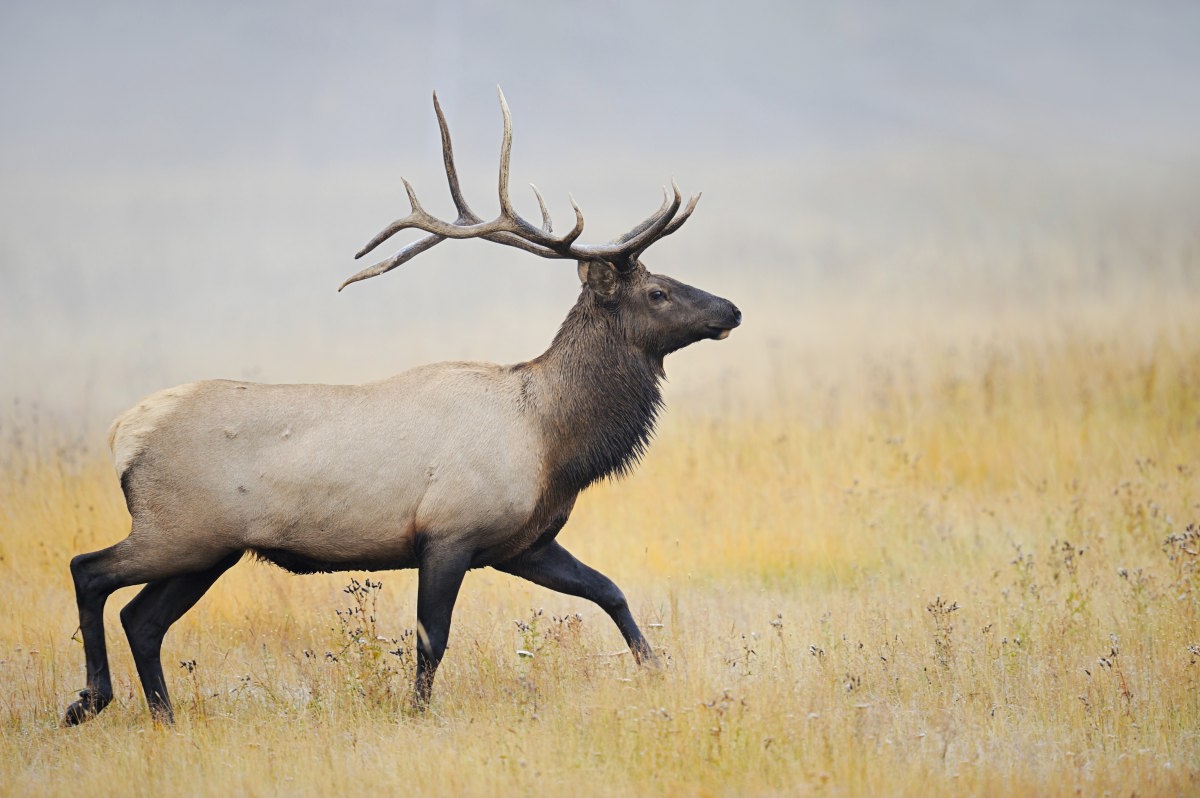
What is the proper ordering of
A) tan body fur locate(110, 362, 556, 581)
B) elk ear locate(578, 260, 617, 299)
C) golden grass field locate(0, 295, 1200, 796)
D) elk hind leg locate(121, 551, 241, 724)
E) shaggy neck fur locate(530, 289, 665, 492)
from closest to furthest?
golden grass field locate(0, 295, 1200, 796) < tan body fur locate(110, 362, 556, 581) < elk hind leg locate(121, 551, 241, 724) < shaggy neck fur locate(530, 289, 665, 492) < elk ear locate(578, 260, 617, 299)

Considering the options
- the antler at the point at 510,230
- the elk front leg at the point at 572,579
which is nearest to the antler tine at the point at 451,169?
the antler at the point at 510,230

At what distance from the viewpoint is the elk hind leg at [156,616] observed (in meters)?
6.41

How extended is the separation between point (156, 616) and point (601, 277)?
9.80ft

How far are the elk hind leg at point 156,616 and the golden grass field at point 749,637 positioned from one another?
180 millimetres

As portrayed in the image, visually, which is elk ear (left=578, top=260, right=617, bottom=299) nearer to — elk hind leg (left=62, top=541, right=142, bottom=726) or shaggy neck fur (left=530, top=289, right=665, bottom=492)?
shaggy neck fur (left=530, top=289, right=665, bottom=492)

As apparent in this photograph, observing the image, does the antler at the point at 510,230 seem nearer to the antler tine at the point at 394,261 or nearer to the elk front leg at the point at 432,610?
the antler tine at the point at 394,261

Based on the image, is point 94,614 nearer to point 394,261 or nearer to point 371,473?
point 371,473

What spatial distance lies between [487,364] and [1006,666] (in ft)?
10.8

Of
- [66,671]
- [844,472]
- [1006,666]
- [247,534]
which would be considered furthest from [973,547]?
[66,671]

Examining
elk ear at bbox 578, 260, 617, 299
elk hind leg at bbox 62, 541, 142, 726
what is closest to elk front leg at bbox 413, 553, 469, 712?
elk hind leg at bbox 62, 541, 142, 726

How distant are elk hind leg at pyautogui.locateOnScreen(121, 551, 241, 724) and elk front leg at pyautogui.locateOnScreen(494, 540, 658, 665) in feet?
5.20

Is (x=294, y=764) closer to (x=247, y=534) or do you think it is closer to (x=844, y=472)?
(x=247, y=534)

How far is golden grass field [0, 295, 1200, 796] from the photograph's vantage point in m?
5.41

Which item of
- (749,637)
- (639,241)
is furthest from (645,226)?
(749,637)
